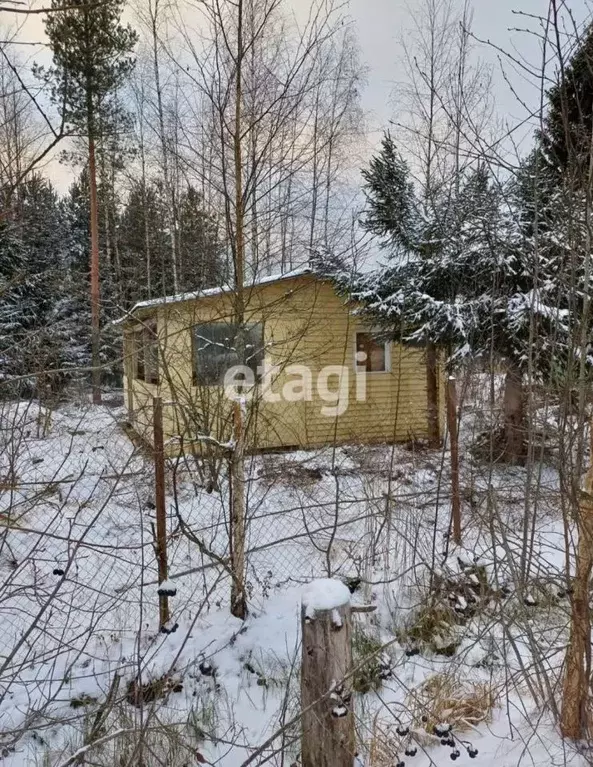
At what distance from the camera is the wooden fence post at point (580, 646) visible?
6.30 ft

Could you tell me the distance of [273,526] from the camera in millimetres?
5668

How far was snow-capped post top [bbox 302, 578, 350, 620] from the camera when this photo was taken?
1959 mm

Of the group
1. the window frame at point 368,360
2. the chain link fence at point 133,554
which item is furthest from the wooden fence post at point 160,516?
the window frame at point 368,360

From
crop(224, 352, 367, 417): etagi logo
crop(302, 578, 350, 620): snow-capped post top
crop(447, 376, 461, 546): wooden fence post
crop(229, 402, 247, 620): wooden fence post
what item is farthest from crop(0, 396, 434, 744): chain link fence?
crop(224, 352, 367, 417): etagi logo

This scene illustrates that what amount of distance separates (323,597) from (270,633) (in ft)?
6.15

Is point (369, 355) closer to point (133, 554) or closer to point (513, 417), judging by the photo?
point (513, 417)

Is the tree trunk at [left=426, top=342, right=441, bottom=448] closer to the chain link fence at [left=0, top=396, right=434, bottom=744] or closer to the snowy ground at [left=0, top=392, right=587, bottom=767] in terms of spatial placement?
the chain link fence at [left=0, top=396, right=434, bottom=744]

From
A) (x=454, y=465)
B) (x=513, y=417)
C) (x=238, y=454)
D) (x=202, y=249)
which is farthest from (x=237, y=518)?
(x=513, y=417)

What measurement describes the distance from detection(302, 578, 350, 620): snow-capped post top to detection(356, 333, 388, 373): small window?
8.29 metres

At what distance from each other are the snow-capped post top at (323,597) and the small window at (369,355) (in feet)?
27.2

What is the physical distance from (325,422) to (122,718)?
7681 mm

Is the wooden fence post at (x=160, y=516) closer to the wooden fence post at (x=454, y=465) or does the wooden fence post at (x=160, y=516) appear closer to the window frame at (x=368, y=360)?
the wooden fence post at (x=454, y=465)

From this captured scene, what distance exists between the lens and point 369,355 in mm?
10375

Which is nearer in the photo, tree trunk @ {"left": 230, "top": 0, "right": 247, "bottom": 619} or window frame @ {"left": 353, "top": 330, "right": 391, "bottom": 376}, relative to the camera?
tree trunk @ {"left": 230, "top": 0, "right": 247, "bottom": 619}
